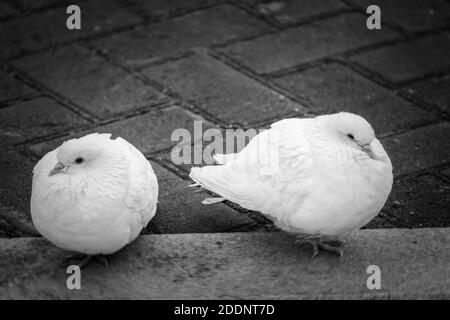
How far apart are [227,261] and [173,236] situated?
0.29 meters

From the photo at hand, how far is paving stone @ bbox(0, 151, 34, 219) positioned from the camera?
3465 mm

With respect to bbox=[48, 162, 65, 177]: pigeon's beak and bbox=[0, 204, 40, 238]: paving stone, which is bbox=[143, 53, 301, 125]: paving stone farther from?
bbox=[48, 162, 65, 177]: pigeon's beak

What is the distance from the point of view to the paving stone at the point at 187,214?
11.1 ft

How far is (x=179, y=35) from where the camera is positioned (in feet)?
15.8

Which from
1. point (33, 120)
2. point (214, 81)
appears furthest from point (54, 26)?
point (214, 81)

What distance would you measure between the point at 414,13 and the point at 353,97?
3.58ft

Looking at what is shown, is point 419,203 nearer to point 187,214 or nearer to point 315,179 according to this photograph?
point 315,179

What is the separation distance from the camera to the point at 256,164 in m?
3.07

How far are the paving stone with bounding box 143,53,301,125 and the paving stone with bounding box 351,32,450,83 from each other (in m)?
0.66

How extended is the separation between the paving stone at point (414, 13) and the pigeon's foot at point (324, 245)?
2180mm

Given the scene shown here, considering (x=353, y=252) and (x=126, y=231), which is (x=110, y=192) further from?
(x=353, y=252)

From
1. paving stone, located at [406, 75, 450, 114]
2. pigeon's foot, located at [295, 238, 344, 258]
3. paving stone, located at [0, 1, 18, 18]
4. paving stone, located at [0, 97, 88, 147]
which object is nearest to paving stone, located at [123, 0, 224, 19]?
paving stone, located at [0, 1, 18, 18]

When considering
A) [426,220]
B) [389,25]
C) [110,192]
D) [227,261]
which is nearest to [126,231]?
[110,192]

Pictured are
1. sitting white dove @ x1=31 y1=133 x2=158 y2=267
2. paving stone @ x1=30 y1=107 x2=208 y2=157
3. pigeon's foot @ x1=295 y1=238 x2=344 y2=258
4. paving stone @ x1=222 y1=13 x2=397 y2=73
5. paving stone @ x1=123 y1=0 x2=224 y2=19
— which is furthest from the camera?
Result: paving stone @ x1=123 y1=0 x2=224 y2=19
